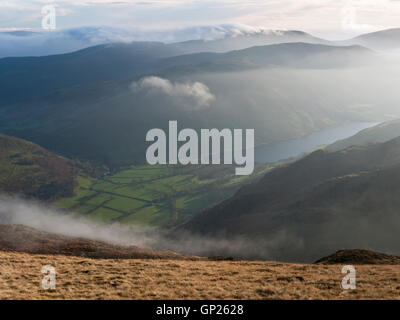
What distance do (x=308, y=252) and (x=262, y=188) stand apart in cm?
5069

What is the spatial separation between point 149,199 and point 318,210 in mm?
103947

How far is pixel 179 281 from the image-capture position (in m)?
24.0

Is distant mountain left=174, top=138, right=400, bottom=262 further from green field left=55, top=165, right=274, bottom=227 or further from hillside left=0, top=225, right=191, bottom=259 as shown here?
green field left=55, top=165, right=274, bottom=227

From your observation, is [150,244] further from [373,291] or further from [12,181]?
[12,181]

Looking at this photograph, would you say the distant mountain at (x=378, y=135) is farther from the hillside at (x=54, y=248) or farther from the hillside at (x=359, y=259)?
the hillside at (x=54, y=248)

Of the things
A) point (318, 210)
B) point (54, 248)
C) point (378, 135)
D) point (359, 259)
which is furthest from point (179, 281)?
point (378, 135)

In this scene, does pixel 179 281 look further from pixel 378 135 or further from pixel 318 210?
pixel 378 135

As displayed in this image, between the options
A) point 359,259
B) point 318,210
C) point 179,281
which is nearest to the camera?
Answer: point 179,281

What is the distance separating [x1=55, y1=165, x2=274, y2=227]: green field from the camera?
147 meters

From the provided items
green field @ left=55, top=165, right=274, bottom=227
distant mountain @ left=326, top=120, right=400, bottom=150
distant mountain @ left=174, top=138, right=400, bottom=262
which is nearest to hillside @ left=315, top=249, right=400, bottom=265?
distant mountain @ left=174, top=138, right=400, bottom=262

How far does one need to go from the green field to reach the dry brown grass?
362ft

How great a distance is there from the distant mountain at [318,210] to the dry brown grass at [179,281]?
38080 millimetres

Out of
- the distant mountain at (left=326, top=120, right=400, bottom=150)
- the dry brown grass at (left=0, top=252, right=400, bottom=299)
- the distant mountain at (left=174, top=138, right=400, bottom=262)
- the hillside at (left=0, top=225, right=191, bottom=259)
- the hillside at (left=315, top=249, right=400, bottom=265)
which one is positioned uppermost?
the distant mountain at (left=326, top=120, right=400, bottom=150)
